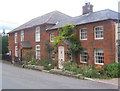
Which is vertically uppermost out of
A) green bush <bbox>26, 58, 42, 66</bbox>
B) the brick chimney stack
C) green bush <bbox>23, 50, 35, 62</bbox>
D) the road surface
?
the brick chimney stack

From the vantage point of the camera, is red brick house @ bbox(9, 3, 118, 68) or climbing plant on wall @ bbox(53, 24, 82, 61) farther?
climbing plant on wall @ bbox(53, 24, 82, 61)

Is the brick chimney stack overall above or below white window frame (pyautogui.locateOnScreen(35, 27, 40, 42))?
above

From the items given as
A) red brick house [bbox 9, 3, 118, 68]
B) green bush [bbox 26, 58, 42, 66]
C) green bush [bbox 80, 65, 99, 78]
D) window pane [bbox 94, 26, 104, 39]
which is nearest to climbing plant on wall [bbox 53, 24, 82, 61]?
red brick house [bbox 9, 3, 118, 68]

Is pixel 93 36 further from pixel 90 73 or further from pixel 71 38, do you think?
pixel 90 73

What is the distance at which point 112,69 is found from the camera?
14.7 metres

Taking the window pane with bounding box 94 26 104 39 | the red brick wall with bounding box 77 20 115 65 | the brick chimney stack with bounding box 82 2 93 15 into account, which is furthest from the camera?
the brick chimney stack with bounding box 82 2 93 15

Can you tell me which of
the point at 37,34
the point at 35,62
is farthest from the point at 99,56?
the point at 37,34

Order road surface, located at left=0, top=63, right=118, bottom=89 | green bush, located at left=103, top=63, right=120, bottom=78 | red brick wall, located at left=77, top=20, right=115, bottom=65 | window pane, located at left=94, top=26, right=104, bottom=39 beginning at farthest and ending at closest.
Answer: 1. window pane, located at left=94, top=26, right=104, bottom=39
2. red brick wall, located at left=77, top=20, right=115, bottom=65
3. green bush, located at left=103, top=63, right=120, bottom=78
4. road surface, located at left=0, top=63, right=118, bottom=89

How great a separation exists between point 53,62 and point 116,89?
12815 millimetres

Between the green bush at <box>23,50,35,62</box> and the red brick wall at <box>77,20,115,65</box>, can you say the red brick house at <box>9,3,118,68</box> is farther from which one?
the green bush at <box>23,50,35,62</box>

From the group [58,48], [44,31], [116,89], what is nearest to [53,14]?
[44,31]

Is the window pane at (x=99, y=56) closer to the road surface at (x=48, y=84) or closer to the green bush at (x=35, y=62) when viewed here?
the road surface at (x=48, y=84)

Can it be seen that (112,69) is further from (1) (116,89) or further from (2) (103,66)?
(1) (116,89)

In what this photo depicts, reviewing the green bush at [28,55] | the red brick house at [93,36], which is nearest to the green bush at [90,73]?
the red brick house at [93,36]
